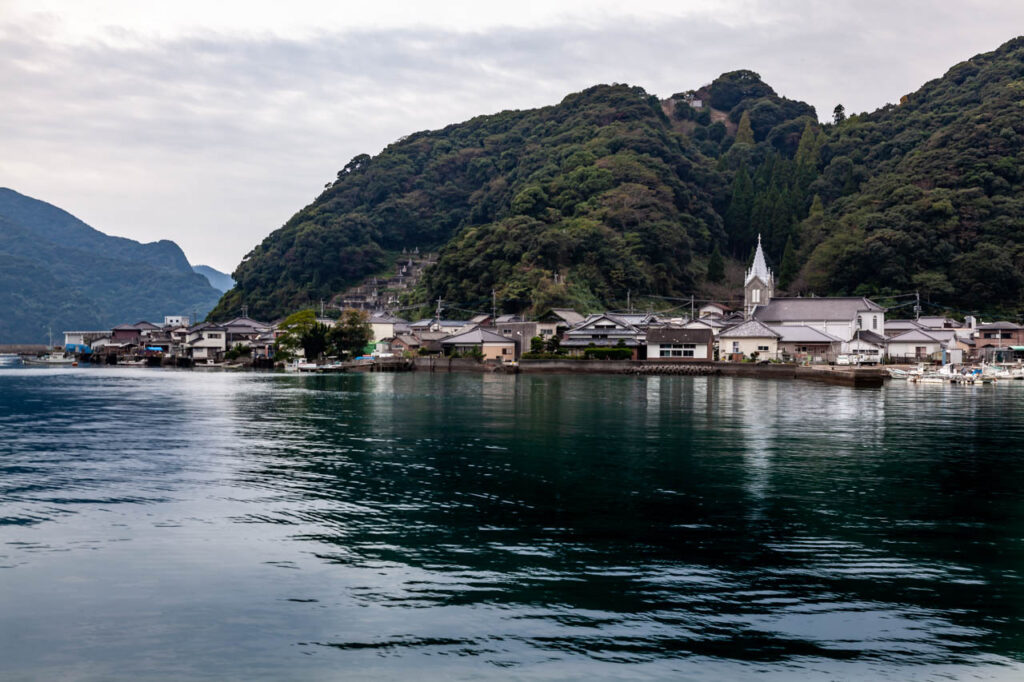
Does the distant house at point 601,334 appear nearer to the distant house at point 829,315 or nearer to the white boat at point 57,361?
the distant house at point 829,315

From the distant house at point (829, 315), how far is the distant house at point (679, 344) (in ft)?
33.0

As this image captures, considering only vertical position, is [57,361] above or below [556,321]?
below

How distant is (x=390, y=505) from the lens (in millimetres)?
14508

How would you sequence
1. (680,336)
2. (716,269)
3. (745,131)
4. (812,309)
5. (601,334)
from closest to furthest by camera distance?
(680,336)
(601,334)
(812,309)
(716,269)
(745,131)

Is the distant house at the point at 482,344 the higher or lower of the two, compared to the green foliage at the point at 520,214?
lower

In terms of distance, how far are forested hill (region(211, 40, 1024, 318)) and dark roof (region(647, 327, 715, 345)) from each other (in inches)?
656

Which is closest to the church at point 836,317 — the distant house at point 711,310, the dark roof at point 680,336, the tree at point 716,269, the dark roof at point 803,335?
the dark roof at point 803,335

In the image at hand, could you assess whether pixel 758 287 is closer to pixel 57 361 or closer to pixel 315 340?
pixel 315 340

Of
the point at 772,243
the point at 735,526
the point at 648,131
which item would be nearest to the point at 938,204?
the point at 772,243

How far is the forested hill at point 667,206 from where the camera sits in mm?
80625

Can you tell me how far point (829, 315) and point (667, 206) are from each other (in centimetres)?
3266

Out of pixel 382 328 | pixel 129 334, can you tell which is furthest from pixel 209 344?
pixel 382 328

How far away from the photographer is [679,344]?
6291cm

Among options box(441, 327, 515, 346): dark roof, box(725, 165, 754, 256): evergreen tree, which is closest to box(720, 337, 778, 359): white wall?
box(441, 327, 515, 346): dark roof
